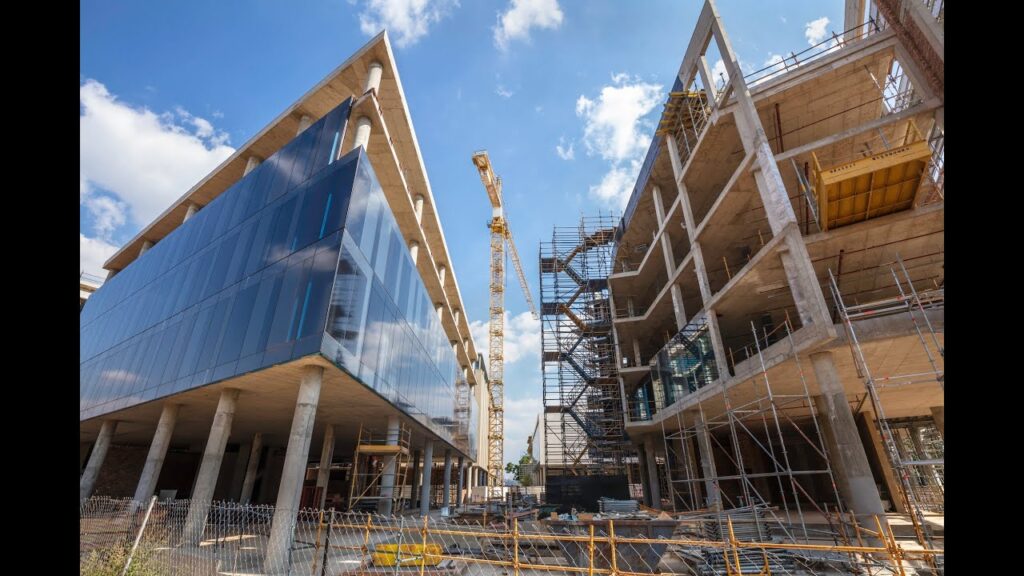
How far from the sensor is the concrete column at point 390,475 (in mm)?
18453

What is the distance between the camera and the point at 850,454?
12.5m

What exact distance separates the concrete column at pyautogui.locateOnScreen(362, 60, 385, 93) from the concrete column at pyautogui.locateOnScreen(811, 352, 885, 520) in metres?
21.7

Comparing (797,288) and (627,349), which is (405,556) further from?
(627,349)

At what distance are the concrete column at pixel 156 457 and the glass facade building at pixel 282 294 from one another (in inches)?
42.9

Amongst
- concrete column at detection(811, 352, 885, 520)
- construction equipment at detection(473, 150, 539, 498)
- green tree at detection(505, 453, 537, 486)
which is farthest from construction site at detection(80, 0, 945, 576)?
green tree at detection(505, 453, 537, 486)

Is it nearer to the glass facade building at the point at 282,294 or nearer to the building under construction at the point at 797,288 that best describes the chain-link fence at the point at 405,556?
the building under construction at the point at 797,288

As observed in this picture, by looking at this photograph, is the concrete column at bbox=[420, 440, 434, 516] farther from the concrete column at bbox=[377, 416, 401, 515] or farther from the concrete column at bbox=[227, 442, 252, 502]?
the concrete column at bbox=[227, 442, 252, 502]

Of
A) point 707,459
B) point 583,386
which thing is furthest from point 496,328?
point 707,459

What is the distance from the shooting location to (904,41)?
16.9 metres

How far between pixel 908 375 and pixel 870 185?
23.4 ft

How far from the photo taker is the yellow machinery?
1373 cm

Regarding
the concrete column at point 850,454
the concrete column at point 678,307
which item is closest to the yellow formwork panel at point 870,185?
the concrete column at point 850,454
